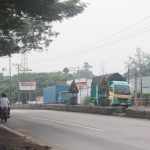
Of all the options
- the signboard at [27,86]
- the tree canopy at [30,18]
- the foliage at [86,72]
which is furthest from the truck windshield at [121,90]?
the foliage at [86,72]

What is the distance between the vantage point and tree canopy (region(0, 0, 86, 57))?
12078 mm

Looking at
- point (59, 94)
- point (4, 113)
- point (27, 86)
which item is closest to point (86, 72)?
point (27, 86)

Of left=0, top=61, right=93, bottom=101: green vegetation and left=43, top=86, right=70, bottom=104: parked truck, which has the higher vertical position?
left=0, top=61, right=93, bottom=101: green vegetation

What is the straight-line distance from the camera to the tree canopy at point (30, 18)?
476 inches

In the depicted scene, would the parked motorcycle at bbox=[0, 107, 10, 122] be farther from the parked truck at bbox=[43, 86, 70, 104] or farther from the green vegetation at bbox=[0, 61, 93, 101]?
the green vegetation at bbox=[0, 61, 93, 101]

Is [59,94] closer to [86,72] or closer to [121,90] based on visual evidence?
[121,90]

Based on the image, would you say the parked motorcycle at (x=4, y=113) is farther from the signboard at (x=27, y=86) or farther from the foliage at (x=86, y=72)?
the foliage at (x=86, y=72)

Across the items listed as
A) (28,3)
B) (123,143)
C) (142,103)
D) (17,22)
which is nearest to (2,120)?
(17,22)

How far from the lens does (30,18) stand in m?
15.6

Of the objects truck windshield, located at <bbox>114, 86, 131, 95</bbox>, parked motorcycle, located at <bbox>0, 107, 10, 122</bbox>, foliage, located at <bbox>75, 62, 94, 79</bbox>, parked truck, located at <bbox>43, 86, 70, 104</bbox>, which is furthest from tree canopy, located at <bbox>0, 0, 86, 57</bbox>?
foliage, located at <bbox>75, 62, 94, 79</bbox>

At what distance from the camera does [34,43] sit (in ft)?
80.2

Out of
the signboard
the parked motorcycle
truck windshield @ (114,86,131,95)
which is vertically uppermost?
the signboard

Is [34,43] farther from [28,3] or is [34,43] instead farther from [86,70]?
[86,70]

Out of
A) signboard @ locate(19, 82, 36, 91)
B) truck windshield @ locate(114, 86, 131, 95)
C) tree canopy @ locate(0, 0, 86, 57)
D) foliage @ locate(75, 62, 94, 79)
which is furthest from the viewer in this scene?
foliage @ locate(75, 62, 94, 79)
